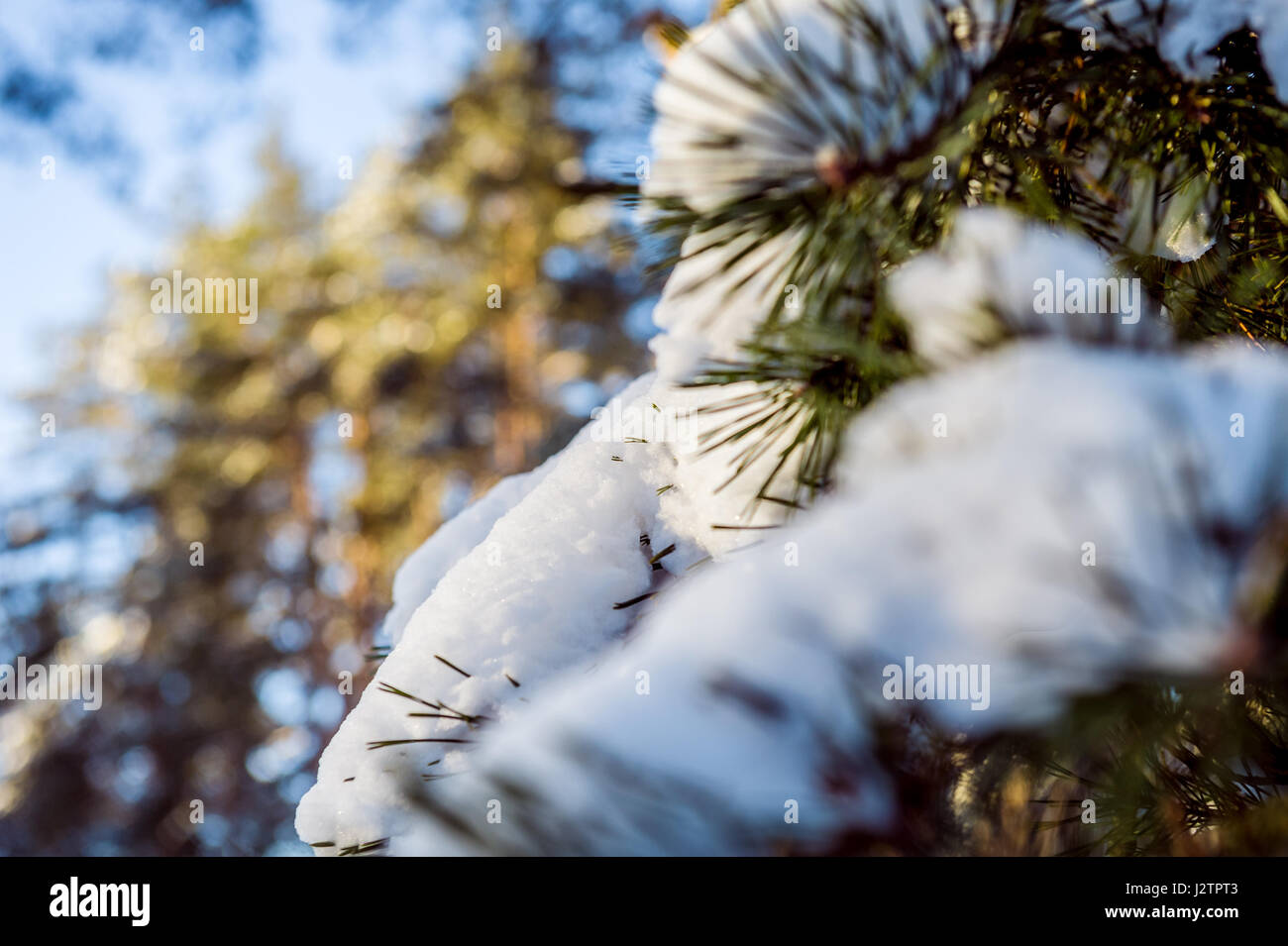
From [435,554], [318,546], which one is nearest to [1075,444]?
[435,554]

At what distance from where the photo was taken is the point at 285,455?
11820mm

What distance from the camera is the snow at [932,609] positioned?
0.51m

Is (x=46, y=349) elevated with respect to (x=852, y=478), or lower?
elevated

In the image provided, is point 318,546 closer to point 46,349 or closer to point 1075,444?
point 46,349

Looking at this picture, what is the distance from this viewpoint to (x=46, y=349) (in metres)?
14.8

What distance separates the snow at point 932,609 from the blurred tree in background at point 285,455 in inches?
339
